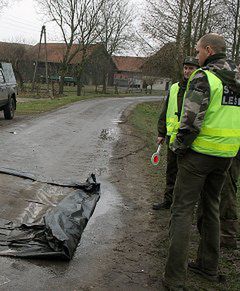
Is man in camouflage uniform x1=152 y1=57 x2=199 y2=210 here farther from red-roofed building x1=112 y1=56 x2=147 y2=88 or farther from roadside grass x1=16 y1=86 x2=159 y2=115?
red-roofed building x1=112 y1=56 x2=147 y2=88

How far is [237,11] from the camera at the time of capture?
26.1m

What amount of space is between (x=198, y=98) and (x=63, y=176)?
172 inches

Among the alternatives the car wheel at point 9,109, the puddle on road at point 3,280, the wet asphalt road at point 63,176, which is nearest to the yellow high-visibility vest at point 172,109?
the wet asphalt road at point 63,176

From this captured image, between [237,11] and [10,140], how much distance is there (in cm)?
1996

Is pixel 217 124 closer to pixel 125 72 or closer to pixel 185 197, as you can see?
pixel 185 197

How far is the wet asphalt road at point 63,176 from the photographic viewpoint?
3.60m

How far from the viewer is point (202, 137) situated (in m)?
3.44

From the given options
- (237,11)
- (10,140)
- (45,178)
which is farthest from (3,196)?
(237,11)

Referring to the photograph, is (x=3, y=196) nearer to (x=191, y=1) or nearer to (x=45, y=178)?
(x=45, y=178)

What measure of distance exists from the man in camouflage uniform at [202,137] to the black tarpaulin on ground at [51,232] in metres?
1.07

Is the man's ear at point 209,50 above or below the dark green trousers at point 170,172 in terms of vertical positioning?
above

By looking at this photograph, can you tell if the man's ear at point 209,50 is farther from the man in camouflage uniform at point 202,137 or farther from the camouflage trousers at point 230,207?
the camouflage trousers at point 230,207

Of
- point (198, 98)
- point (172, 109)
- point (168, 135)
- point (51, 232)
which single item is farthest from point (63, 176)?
point (198, 98)

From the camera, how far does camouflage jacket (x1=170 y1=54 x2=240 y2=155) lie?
337 cm
